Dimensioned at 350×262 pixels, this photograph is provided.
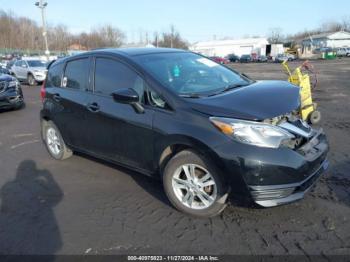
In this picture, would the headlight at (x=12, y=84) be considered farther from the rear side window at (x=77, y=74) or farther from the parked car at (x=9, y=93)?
the rear side window at (x=77, y=74)

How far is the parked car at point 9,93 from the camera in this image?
34.0 ft

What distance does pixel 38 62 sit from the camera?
70.9ft

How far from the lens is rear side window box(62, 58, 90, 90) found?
16.3 feet

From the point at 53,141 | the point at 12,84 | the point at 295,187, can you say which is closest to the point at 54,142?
the point at 53,141

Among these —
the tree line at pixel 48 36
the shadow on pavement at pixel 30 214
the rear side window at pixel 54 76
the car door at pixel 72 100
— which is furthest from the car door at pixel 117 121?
the tree line at pixel 48 36

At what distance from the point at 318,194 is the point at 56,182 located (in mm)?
3477

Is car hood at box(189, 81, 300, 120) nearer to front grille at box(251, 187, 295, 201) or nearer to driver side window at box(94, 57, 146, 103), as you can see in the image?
front grille at box(251, 187, 295, 201)

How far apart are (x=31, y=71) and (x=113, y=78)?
1817 centimetres

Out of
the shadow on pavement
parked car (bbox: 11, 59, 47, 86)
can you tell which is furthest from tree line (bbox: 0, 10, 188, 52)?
the shadow on pavement

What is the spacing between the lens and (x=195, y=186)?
3.63m

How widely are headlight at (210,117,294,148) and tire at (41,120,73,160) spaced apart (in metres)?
3.37

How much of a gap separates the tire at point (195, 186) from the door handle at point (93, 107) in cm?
141

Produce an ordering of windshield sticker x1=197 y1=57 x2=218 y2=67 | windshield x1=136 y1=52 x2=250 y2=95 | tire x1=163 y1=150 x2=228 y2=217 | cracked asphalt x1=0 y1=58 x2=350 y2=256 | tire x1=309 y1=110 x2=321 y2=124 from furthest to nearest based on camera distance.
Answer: tire x1=309 y1=110 x2=321 y2=124 < windshield sticker x1=197 y1=57 x2=218 y2=67 < windshield x1=136 y1=52 x2=250 y2=95 < tire x1=163 y1=150 x2=228 y2=217 < cracked asphalt x1=0 y1=58 x2=350 y2=256

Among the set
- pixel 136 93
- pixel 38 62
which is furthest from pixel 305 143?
pixel 38 62
